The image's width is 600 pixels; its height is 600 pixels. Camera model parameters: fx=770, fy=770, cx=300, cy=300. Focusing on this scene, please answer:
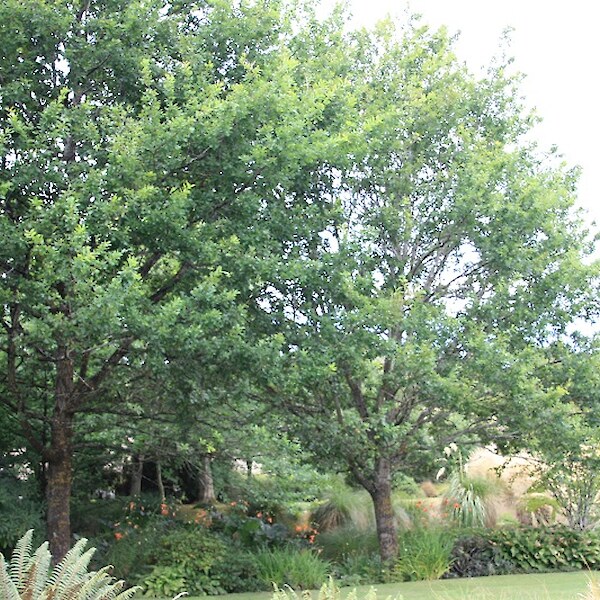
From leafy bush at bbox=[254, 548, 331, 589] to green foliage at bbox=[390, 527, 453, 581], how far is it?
42.0 inches

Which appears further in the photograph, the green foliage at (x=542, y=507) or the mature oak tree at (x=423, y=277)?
the green foliage at (x=542, y=507)

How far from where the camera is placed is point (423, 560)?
1070 centimetres

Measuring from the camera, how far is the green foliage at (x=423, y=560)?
10633 mm

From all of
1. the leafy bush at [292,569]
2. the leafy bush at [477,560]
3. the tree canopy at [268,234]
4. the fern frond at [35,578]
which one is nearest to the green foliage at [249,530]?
the leafy bush at [292,569]

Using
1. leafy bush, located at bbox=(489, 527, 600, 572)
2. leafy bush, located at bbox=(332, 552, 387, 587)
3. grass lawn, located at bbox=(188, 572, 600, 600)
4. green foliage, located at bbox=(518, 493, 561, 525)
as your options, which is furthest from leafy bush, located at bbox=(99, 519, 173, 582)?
green foliage, located at bbox=(518, 493, 561, 525)

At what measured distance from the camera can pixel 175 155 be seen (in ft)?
28.2

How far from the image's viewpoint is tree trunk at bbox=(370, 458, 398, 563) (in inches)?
455

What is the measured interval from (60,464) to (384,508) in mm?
4839

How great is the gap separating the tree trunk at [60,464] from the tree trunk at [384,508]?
4524mm

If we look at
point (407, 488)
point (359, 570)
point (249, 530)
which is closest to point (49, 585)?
point (359, 570)

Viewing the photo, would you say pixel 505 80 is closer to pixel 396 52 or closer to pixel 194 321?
pixel 396 52

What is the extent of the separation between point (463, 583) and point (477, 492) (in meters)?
4.08

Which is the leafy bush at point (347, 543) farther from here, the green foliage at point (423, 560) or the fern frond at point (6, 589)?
the fern frond at point (6, 589)

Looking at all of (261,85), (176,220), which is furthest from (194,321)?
(261,85)
